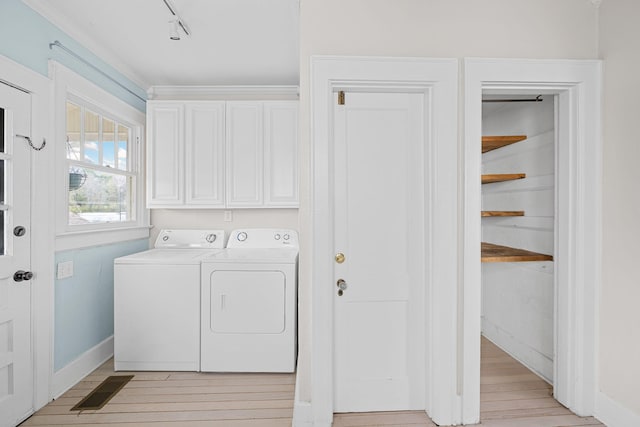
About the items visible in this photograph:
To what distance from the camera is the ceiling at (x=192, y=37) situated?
7.05 ft

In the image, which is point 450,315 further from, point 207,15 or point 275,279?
point 207,15

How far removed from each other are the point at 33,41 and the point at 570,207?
3378 mm

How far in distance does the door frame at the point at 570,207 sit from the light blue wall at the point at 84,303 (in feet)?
8.68

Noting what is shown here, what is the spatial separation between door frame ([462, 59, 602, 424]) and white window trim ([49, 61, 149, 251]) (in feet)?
8.54

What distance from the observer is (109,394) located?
2.30m

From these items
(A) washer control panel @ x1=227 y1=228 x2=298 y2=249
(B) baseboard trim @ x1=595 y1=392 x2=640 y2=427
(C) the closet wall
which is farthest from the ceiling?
(B) baseboard trim @ x1=595 y1=392 x2=640 y2=427

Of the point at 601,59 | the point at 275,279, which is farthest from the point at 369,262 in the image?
the point at 601,59

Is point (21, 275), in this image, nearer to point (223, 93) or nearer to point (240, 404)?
point (240, 404)

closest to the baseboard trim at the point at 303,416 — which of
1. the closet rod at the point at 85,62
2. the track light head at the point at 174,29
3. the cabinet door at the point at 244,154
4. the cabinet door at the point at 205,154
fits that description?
the cabinet door at the point at 244,154

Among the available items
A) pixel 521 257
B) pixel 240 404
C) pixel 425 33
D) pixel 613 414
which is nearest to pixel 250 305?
pixel 240 404

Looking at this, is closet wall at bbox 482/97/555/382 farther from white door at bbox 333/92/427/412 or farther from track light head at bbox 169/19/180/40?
track light head at bbox 169/19/180/40

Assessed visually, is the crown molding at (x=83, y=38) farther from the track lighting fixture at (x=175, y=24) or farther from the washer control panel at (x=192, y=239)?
the washer control panel at (x=192, y=239)

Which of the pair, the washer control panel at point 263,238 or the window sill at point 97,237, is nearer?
the window sill at point 97,237

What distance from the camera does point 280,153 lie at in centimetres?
318
